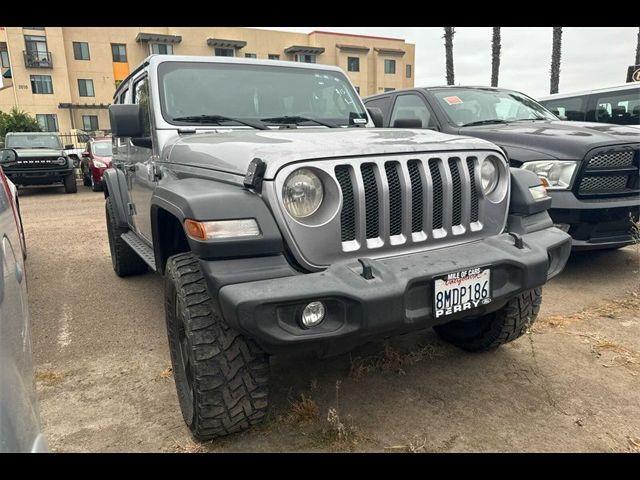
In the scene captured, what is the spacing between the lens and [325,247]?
214cm

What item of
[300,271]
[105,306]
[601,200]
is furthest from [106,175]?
[601,200]

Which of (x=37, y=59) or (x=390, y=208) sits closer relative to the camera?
(x=390, y=208)

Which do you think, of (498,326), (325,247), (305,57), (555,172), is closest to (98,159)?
A: (555,172)

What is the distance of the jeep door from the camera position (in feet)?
11.3

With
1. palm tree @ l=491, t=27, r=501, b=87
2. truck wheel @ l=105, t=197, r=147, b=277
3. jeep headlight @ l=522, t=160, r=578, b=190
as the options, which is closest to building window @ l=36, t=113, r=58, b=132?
palm tree @ l=491, t=27, r=501, b=87

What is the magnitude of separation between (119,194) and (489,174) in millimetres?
3571

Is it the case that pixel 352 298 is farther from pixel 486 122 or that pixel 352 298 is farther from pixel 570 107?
pixel 570 107

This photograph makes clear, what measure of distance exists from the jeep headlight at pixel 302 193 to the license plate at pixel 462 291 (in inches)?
24.7

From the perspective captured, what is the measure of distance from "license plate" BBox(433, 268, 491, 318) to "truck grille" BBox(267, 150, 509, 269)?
0.26m

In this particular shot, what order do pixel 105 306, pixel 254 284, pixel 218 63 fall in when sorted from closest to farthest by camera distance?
pixel 254 284
pixel 218 63
pixel 105 306

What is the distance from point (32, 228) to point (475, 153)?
8301mm

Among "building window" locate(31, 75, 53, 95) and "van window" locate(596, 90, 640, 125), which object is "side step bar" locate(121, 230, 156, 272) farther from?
"building window" locate(31, 75, 53, 95)

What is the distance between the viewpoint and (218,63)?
360 centimetres

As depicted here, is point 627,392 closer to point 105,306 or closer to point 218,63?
point 218,63
